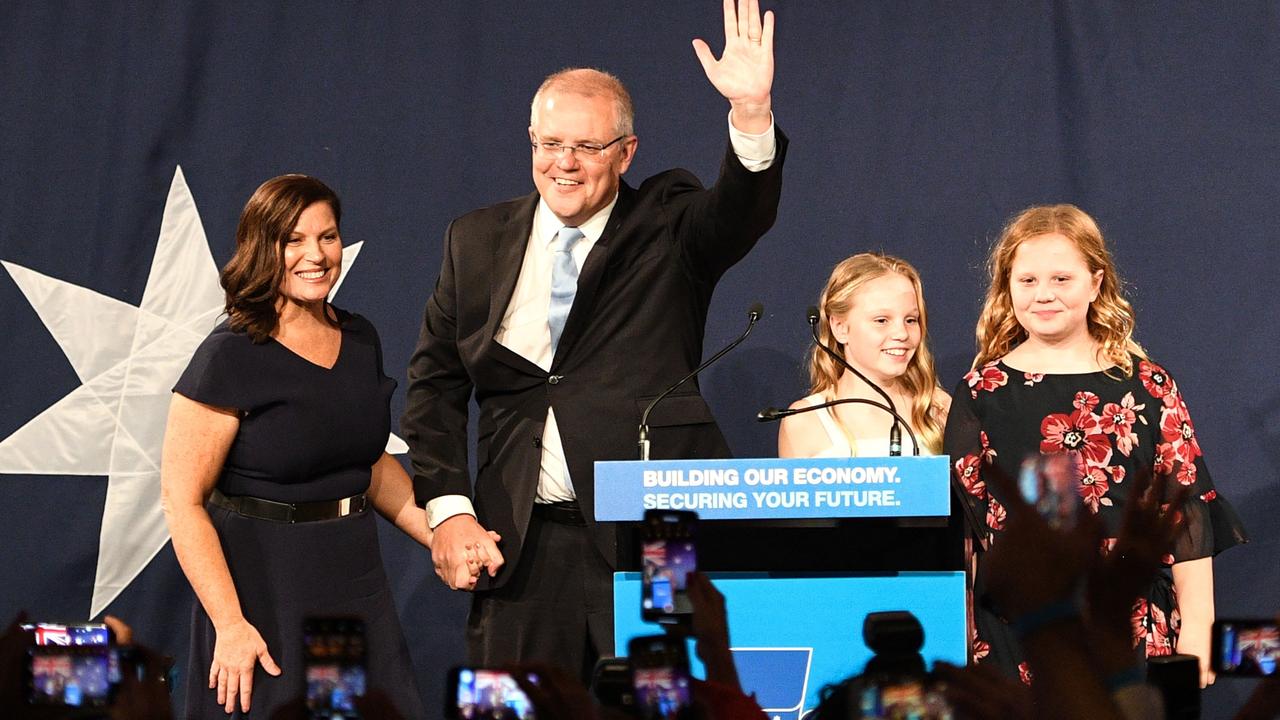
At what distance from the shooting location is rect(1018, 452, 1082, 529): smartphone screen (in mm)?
883

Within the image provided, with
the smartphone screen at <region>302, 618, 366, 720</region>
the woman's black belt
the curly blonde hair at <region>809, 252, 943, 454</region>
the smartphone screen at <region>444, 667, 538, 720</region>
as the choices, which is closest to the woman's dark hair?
the woman's black belt

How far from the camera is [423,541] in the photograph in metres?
2.95

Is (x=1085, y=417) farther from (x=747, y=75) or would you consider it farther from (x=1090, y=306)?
(x=747, y=75)

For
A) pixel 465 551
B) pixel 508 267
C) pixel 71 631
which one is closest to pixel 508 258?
pixel 508 267

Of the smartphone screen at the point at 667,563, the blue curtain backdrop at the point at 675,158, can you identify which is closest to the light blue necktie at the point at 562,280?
the smartphone screen at the point at 667,563

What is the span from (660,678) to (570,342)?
5.84 ft

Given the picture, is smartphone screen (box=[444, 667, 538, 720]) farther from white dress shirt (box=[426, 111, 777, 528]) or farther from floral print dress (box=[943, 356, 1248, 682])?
floral print dress (box=[943, 356, 1248, 682])

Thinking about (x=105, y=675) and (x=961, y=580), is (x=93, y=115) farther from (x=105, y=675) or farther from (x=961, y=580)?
(x=105, y=675)

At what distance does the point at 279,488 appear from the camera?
2.71 meters

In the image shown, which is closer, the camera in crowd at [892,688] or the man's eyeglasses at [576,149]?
the camera in crowd at [892,688]

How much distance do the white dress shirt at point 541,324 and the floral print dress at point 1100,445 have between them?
80 cm

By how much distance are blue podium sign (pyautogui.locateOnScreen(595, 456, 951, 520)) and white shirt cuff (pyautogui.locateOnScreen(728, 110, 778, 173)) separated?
2.33 ft

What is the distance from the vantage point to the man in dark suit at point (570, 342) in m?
2.72

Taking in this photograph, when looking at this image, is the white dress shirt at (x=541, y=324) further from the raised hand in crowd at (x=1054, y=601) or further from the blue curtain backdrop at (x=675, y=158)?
the raised hand in crowd at (x=1054, y=601)
